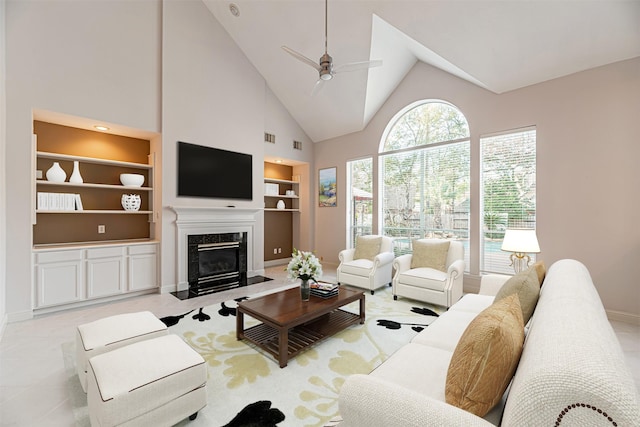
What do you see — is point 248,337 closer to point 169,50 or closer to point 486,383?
point 486,383

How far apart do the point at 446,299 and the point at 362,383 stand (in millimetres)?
2920

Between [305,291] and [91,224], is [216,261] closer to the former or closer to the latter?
[91,224]

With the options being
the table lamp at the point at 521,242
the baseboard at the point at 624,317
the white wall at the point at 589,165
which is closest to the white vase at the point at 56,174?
the table lamp at the point at 521,242

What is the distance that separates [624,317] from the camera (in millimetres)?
3369

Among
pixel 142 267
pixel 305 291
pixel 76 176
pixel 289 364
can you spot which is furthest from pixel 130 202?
pixel 289 364

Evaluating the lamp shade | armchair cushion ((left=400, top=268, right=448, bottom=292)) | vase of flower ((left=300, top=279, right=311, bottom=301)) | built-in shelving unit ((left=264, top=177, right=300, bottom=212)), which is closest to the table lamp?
the lamp shade

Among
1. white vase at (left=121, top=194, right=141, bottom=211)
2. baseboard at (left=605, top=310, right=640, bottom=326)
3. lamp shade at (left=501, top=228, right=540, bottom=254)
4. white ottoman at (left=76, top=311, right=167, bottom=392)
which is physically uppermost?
white vase at (left=121, top=194, right=141, bottom=211)

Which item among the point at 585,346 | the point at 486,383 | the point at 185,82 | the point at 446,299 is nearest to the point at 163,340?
the point at 486,383

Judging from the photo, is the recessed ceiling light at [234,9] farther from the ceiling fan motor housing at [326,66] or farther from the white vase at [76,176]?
the white vase at [76,176]

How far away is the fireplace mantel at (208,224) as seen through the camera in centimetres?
462

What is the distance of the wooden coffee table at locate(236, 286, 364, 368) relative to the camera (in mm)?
2463

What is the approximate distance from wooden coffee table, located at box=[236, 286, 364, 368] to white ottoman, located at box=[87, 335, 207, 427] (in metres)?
0.77

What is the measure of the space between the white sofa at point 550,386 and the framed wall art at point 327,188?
16.9ft

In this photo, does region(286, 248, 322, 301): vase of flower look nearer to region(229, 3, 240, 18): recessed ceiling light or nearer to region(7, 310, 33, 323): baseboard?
region(7, 310, 33, 323): baseboard
